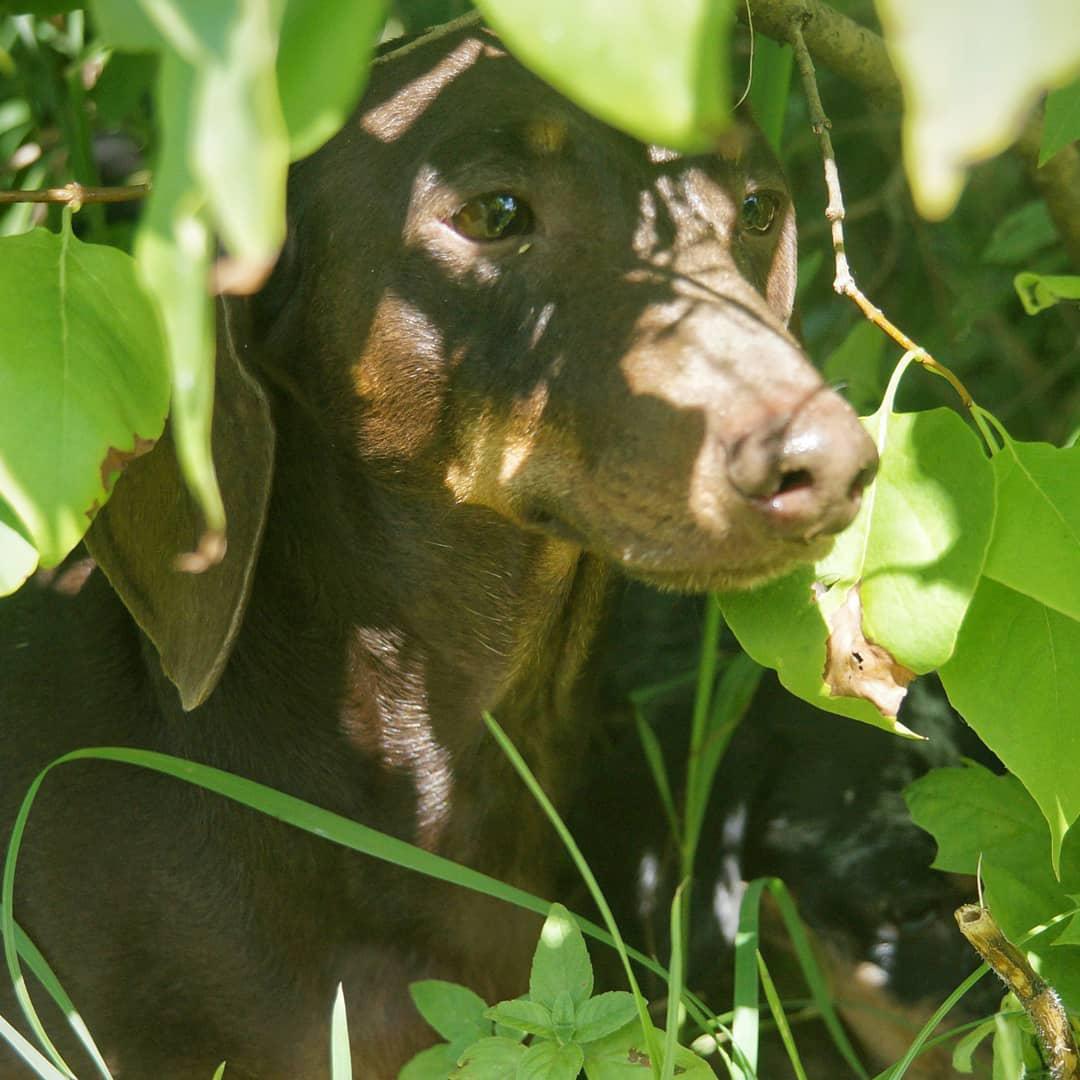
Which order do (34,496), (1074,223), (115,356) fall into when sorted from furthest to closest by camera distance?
1. (1074,223)
2. (115,356)
3. (34,496)

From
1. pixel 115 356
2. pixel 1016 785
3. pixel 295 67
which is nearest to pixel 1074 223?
pixel 1016 785

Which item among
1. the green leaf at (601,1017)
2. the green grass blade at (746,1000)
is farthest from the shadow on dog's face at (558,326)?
the green grass blade at (746,1000)

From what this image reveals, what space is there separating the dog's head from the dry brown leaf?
80mm

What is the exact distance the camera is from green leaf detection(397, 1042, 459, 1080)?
1.96 meters

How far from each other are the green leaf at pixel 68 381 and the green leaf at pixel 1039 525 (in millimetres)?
832

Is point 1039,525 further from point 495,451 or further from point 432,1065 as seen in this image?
point 432,1065

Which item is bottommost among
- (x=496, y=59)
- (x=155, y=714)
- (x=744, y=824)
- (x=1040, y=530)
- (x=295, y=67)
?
(x=744, y=824)

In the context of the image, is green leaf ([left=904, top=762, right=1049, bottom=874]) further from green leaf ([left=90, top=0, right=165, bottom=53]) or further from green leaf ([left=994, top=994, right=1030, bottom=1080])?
green leaf ([left=90, top=0, right=165, bottom=53])

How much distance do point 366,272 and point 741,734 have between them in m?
1.38

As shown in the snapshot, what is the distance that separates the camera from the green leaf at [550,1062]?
5.57 feet

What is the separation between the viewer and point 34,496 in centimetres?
133

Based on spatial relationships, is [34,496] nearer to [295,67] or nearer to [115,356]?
[115,356]

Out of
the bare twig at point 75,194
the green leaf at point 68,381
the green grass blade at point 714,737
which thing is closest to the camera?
the green leaf at point 68,381

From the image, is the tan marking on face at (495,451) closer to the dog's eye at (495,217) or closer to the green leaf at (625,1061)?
the dog's eye at (495,217)
